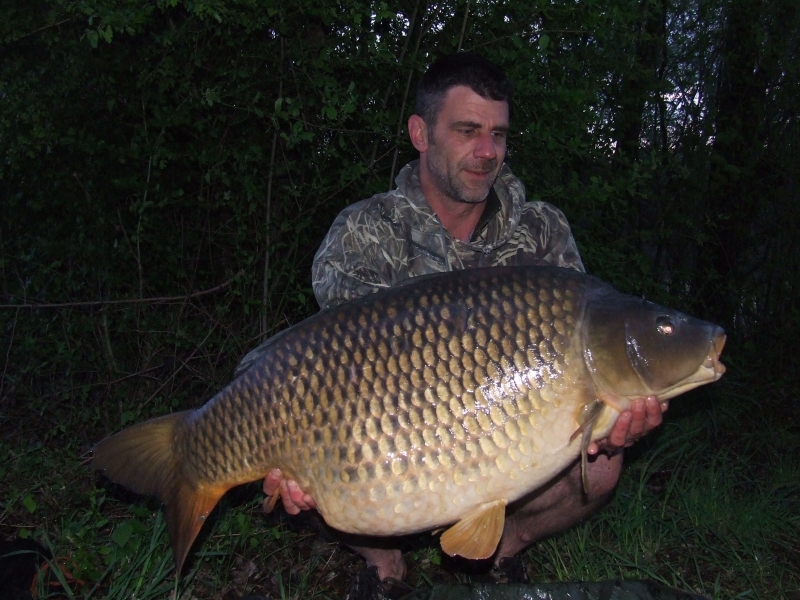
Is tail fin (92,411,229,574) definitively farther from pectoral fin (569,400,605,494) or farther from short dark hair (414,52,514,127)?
short dark hair (414,52,514,127)

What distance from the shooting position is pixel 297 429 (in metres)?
1.59

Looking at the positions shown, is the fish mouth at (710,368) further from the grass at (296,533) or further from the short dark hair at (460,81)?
the short dark hair at (460,81)

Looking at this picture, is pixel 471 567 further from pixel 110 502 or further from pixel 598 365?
pixel 110 502

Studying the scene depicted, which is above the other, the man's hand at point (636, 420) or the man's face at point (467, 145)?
the man's face at point (467, 145)

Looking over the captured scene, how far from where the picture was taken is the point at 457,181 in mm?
2193

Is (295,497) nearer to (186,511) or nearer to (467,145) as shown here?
(186,511)

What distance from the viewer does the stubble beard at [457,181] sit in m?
2.19

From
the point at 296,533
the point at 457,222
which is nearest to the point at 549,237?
the point at 457,222

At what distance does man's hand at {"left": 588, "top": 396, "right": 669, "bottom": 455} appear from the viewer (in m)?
1.60

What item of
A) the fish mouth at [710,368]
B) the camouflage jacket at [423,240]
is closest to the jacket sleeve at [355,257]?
the camouflage jacket at [423,240]

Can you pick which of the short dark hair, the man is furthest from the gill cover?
the short dark hair

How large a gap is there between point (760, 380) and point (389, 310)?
A: 3116 mm

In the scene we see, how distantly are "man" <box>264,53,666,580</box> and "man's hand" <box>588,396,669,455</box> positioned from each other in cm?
40

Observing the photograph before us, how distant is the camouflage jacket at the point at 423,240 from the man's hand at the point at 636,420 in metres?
0.68
